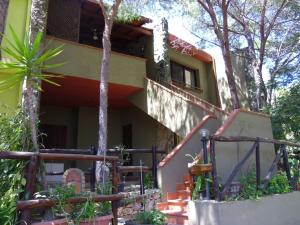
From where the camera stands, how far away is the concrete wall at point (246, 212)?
5.25m

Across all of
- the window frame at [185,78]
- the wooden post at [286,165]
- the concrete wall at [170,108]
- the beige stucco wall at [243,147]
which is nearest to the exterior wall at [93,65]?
the concrete wall at [170,108]

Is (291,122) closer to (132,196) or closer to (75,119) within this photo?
(132,196)

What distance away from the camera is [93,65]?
35.8ft

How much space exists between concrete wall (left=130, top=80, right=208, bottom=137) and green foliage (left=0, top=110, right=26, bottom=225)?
6433 mm

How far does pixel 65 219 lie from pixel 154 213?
1608 mm

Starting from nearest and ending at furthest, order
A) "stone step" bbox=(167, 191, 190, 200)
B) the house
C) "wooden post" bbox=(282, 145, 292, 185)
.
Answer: "stone step" bbox=(167, 191, 190, 200) < "wooden post" bbox=(282, 145, 292, 185) < the house

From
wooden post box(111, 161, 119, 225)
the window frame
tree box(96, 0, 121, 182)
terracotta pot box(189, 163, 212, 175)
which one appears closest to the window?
the window frame

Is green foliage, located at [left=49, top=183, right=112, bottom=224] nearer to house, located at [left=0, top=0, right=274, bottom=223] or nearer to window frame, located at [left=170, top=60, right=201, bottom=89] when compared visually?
house, located at [left=0, top=0, right=274, bottom=223]

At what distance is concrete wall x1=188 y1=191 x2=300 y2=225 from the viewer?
5.25 metres

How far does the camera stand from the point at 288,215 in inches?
271

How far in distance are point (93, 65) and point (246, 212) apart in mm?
7274

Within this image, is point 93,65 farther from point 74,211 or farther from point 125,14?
point 74,211

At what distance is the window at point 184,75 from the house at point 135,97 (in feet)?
0.17

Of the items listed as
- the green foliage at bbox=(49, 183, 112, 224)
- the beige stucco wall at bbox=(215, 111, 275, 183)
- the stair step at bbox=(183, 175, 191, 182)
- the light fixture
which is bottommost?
the green foliage at bbox=(49, 183, 112, 224)
